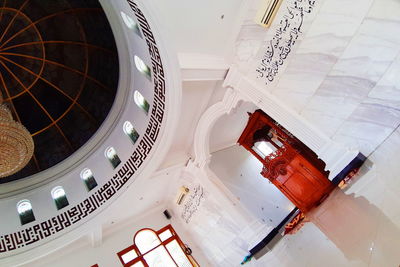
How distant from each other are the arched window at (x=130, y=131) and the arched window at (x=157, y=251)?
3.00m

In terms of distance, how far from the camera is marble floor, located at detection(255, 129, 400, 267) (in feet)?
11.3

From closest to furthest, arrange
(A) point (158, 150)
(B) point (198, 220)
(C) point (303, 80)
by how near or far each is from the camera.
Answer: (C) point (303, 80), (A) point (158, 150), (B) point (198, 220)

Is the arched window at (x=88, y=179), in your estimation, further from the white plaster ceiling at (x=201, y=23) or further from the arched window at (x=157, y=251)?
the white plaster ceiling at (x=201, y=23)

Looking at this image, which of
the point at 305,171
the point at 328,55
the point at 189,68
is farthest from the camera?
the point at 305,171

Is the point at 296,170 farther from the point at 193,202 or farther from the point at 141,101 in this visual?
the point at 141,101

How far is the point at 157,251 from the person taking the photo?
7.43m

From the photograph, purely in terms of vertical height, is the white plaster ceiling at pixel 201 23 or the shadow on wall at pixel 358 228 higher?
the white plaster ceiling at pixel 201 23

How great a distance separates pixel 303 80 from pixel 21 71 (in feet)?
22.8

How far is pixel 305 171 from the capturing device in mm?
5160

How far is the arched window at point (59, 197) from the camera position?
6623 millimetres

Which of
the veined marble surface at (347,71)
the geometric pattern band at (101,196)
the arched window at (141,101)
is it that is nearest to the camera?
the veined marble surface at (347,71)

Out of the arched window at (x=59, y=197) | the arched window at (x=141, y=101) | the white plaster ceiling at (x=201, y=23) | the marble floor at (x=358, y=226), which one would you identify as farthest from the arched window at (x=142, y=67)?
the marble floor at (x=358, y=226)

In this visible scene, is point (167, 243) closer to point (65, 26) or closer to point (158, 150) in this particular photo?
point (158, 150)

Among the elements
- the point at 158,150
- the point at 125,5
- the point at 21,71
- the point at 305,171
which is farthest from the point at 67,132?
the point at 305,171
